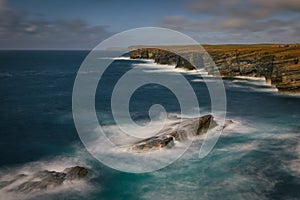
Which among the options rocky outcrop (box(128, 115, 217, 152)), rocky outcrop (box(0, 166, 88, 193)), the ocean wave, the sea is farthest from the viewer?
rocky outcrop (box(128, 115, 217, 152))

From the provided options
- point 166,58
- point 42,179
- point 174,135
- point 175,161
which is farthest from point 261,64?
point 42,179

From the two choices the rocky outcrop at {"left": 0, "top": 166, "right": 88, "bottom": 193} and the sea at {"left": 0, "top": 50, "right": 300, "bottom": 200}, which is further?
the sea at {"left": 0, "top": 50, "right": 300, "bottom": 200}

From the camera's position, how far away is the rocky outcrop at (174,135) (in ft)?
83.9

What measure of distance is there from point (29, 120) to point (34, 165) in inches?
584

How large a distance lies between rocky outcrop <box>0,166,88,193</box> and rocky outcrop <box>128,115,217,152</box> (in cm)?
621

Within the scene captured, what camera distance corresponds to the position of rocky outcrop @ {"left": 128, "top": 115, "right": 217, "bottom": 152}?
83.9 ft

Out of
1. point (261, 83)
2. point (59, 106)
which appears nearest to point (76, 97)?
point (59, 106)

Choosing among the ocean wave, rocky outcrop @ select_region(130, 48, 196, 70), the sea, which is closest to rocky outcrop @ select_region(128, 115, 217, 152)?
the sea

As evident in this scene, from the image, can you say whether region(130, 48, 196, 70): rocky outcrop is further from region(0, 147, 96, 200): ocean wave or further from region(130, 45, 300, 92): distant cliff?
region(0, 147, 96, 200): ocean wave

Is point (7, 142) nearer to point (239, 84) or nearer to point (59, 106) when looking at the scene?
point (59, 106)

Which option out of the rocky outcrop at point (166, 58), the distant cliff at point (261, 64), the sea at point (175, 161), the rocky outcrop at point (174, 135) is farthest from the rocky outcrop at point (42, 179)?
the rocky outcrop at point (166, 58)

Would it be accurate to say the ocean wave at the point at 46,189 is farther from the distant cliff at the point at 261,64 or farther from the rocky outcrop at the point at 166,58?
the rocky outcrop at the point at 166,58

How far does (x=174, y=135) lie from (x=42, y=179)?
13.0m

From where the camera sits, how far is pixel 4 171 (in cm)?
2181
